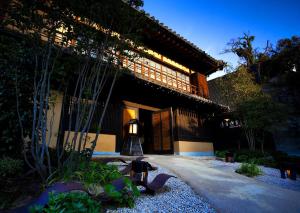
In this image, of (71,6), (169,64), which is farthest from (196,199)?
(169,64)

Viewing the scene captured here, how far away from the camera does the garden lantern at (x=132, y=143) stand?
7826 mm

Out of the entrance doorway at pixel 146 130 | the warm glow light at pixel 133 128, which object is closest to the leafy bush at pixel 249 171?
the warm glow light at pixel 133 128

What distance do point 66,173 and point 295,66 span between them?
17967mm

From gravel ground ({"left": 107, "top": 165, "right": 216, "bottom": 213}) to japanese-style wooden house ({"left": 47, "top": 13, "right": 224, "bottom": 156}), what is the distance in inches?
174

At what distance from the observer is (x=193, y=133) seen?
37.5ft

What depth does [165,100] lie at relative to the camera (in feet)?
35.5

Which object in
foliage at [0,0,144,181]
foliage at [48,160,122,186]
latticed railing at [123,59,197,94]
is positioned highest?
latticed railing at [123,59,197,94]

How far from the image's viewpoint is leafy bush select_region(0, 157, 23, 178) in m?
3.22

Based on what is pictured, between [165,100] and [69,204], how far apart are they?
8.90 meters

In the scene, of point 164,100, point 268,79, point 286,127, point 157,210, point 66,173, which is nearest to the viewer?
point 157,210

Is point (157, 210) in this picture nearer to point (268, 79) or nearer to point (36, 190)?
point (36, 190)

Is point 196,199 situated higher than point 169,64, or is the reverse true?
point 169,64

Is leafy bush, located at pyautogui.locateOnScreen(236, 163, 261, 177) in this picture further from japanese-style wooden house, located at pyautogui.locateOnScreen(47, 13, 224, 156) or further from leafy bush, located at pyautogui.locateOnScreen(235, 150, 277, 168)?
japanese-style wooden house, located at pyautogui.locateOnScreen(47, 13, 224, 156)

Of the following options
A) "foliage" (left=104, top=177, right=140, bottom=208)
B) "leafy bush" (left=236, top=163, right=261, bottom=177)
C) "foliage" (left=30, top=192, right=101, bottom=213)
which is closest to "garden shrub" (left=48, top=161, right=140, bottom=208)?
"foliage" (left=104, top=177, right=140, bottom=208)
